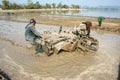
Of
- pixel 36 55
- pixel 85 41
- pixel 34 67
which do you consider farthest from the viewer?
pixel 85 41

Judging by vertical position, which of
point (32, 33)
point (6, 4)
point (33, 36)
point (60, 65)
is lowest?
point (60, 65)

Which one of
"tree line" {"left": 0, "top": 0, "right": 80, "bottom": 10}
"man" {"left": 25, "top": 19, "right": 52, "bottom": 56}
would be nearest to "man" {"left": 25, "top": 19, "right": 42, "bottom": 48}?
"man" {"left": 25, "top": 19, "right": 52, "bottom": 56}

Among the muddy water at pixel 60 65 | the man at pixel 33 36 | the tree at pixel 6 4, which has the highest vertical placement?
the tree at pixel 6 4

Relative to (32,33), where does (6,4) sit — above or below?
above

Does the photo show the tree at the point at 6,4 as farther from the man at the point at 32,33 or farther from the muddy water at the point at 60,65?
the man at the point at 32,33

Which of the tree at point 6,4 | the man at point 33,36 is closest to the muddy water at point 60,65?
the man at point 33,36

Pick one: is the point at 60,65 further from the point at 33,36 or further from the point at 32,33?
the point at 32,33

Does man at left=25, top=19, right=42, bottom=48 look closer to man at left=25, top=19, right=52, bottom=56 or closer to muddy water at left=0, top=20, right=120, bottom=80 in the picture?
man at left=25, top=19, right=52, bottom=56

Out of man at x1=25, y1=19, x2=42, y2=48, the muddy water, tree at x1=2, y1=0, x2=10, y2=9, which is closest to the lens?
the muddy water

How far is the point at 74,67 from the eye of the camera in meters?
8.10

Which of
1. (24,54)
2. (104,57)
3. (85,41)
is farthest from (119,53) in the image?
(24,54)

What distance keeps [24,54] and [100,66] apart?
3.98 metres

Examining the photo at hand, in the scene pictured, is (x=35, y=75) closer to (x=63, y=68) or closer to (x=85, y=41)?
(x=63, y=68)

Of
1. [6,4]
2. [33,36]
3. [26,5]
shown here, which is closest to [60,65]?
[33,36]
